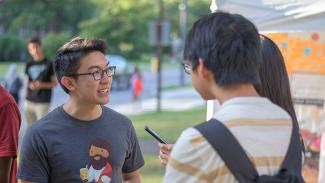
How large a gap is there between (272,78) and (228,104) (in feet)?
1.90

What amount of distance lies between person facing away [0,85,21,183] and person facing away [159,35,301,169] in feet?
2.64

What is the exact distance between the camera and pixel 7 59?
5441 cm

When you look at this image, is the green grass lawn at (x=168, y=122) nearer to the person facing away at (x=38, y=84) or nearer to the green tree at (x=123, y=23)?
the person facing away at (x=38, y=84)

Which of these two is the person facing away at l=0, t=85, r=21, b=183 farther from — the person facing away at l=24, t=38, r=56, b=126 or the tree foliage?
the tree foliage

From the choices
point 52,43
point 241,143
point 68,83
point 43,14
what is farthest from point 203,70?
point 43,14

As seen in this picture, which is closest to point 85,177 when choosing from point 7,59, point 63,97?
point 63,97

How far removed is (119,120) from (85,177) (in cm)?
35

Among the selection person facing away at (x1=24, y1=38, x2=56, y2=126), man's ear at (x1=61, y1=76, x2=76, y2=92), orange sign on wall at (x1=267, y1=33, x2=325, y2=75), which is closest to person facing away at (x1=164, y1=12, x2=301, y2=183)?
man's ear at (x1=61, y1=76, x2=76, y2=92)

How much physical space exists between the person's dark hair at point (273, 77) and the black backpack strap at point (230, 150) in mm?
583

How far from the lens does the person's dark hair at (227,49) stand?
1.77 metres

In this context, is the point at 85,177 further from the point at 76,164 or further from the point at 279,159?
the point at 279,159

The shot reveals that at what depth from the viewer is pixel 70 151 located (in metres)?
2.66

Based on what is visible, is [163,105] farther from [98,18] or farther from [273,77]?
[98,18]

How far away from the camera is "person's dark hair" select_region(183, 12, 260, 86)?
69.6 inches
